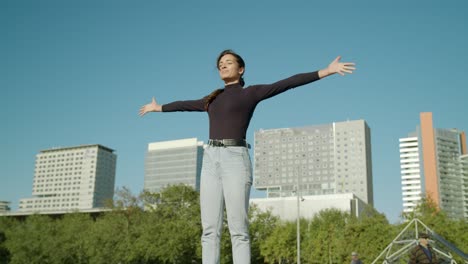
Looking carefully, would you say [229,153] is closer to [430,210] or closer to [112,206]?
[430,210]

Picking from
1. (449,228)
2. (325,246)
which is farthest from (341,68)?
(325,246)

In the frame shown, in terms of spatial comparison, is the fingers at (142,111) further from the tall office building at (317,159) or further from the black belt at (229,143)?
the tall office building at (317,159)

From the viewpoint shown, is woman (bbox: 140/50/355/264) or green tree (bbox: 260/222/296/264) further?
green tree (bbox: 260/222/296/264)

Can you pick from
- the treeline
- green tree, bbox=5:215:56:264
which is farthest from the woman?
green tree, bbox=5:215:56:264

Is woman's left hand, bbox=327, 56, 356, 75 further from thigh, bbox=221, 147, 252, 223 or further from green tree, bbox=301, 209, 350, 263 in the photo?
green tree, bbox=301, 209, 350, 263

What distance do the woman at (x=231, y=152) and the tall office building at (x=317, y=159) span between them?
170240mm

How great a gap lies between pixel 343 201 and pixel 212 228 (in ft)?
295

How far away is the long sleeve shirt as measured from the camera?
17.0 ft

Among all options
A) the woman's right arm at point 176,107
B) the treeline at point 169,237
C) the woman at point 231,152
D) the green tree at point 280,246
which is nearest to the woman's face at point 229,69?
the woman at point 231,152

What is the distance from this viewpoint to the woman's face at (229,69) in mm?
5484

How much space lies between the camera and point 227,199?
192 inches

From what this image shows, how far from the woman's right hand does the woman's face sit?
1.17 metres

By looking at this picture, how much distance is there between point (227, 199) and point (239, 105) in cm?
109

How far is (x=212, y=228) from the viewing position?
489 centimetres
